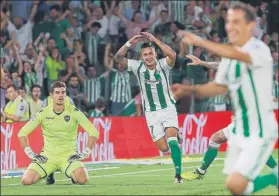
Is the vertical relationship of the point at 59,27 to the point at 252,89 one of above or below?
above

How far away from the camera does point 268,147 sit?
10.8 metres

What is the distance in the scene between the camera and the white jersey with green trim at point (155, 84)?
57.6 ft

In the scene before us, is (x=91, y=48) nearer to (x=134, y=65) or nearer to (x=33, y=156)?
(x=134, y=65)

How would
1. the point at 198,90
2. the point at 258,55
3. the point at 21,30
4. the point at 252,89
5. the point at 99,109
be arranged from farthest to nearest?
1. the point at 21,30
2. the point at 99,109
3. the point at 252,89
4. the point at 258,55
5. the point at 198,90

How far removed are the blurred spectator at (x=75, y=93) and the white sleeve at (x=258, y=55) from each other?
44.7 feet

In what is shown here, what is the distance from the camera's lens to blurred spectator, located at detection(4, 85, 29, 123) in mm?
21625

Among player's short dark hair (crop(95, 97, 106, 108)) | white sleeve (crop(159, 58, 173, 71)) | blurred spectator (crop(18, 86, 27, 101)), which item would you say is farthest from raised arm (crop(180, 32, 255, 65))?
player's short dark hair (crop(95, 97, 106, 108))

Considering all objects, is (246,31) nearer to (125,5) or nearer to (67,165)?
(67,165)

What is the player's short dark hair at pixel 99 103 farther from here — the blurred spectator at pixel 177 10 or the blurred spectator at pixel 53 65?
the blurred spectator at pixel 177 10

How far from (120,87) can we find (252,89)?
14.4 metres

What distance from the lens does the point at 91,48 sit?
25.8m

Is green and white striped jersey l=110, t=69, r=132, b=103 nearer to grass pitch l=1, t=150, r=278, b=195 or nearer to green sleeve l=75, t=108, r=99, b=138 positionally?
grass pitch l=1, t=150, r=278, b=195

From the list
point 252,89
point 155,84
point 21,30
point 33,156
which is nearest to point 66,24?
point 21,30

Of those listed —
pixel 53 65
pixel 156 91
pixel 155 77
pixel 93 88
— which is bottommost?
pixel 93 88
